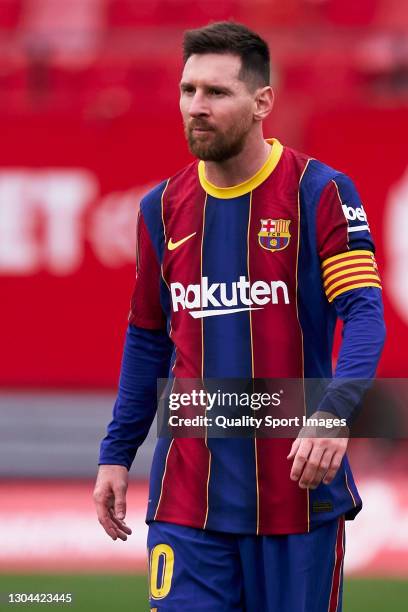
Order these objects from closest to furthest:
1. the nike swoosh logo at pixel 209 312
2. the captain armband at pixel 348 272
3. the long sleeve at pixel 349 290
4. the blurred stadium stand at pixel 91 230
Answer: the long sleeve at pixel 349 290
the captain armband at pixel 348 272
the nike swoosh logo at pixel 209 312
the blurred stadium stand at pixel 91 230

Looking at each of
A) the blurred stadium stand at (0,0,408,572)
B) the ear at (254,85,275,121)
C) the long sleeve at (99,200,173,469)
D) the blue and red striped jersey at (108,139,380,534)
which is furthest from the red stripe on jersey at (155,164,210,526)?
the blurred stadium stand at (0,0,408,572)

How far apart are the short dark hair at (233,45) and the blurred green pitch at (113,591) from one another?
111 inches

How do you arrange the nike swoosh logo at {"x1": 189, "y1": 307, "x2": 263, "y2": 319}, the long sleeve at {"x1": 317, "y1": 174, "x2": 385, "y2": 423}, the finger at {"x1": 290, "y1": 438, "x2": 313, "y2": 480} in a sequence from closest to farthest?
the finger at {"x1": 290, "y1": 438, "x2": 313, "y2": 480} < the long sleeve at {"x1": 317, "y1": 174, "x2": 385, "y2": 423} < the nike swoosh logo at {"x1": 189, "y1": 307, "x2": 263, "y2": 319}

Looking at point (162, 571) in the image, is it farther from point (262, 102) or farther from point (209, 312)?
point (262, 102)

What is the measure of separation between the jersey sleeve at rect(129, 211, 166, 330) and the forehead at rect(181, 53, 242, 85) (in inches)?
16.3

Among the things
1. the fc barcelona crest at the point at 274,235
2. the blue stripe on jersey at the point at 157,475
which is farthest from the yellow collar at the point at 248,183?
the blue stripe on jersey at the point at 157,475

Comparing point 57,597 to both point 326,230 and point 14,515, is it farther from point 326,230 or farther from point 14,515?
point 326,230

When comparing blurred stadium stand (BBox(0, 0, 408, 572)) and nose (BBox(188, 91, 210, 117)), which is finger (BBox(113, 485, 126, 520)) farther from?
blurred stadium stand (BBox(0, 0, 408, 572))

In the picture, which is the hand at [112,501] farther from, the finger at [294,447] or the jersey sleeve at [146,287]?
the finger at [294,447]

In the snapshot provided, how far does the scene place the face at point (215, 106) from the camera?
330 cm

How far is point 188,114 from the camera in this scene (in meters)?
3.29

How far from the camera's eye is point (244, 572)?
10.8 feet

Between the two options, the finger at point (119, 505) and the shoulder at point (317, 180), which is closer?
the shoulder at point (317, 180)

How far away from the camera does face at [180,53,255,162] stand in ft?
10.8
